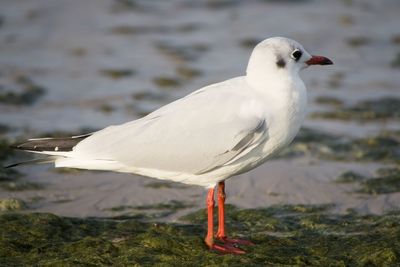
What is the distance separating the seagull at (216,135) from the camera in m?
5.79

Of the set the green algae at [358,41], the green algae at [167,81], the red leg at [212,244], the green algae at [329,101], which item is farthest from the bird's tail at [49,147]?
the green algae at [358,41]

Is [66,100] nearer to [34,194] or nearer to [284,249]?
[34,194]

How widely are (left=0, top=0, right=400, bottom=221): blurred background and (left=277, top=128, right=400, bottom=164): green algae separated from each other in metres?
0.01

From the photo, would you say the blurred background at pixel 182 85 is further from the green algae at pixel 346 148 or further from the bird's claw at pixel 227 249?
the bird's claw at pixel 227 249

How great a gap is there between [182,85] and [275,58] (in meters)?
4.98

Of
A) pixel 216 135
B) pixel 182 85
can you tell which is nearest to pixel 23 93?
pixel 182 85

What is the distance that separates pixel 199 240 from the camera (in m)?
6.06

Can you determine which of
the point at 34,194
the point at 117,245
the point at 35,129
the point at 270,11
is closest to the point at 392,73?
the point at 270,11

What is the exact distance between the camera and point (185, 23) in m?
13.8

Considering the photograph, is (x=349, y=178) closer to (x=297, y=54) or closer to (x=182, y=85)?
(x=297, y=54)

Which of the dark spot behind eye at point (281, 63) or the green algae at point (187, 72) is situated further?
the green algae at point (187, 72)

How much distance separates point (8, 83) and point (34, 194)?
3707 mm

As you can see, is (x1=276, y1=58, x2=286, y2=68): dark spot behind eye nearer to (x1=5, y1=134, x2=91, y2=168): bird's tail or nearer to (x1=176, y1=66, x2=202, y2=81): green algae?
(x1=5, y1=134, x2=91, y2=168): bird's tail

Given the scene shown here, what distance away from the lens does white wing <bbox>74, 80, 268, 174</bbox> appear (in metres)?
5.80
